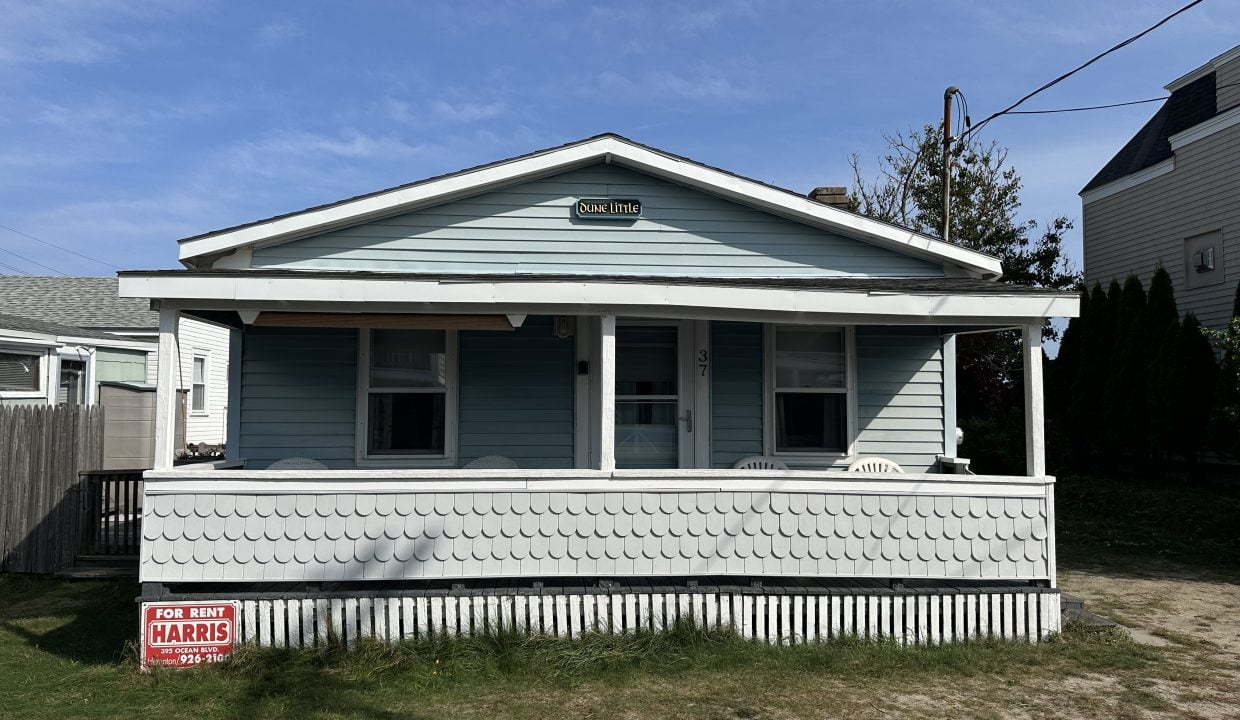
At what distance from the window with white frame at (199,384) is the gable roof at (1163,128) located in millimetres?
20629

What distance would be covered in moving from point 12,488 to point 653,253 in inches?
300

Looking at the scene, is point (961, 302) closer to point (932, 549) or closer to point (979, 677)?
point (932, 549)

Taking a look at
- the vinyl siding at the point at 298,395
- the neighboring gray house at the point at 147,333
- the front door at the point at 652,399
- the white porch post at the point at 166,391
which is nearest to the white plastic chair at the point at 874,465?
the front door at the point at 652,399

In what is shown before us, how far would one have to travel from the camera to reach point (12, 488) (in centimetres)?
959

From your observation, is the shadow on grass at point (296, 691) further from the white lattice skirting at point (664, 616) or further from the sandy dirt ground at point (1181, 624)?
the sandy dirt ground at point (1181, 624)

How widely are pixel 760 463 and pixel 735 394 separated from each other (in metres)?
0.73

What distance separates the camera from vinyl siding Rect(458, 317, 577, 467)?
8508 mm

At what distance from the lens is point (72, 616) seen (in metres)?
7.79

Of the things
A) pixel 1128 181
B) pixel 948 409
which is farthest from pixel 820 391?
pixel 1128 181

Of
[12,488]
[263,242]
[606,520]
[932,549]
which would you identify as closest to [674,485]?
[606,520]

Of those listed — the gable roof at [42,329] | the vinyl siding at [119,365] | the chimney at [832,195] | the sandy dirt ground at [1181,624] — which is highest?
the chimney at [832,195]

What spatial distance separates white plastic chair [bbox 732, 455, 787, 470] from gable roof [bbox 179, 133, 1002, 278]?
2430 millimetres

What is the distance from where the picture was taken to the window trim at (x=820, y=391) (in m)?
8.64

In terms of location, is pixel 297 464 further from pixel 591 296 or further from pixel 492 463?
pixel 591 296
